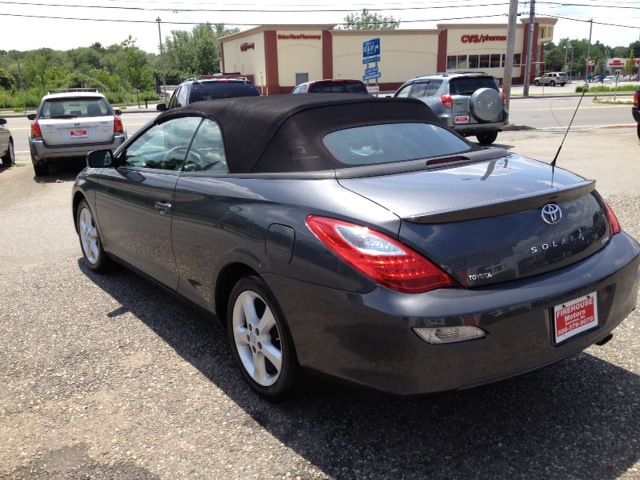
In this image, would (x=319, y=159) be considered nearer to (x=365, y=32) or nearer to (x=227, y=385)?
(x=227, y=385)

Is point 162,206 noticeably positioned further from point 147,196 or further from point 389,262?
point 389,262

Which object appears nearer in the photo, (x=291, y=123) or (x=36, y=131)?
(x=291, y=123)

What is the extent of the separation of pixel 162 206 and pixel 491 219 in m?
2.18

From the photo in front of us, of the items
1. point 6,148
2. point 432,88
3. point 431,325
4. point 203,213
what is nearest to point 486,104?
point 432,88

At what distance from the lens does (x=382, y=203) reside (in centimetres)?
260

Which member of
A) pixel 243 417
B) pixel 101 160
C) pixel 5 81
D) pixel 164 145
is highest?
pixel 5 81

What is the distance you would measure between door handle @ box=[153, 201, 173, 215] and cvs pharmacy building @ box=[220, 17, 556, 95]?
4993 cm

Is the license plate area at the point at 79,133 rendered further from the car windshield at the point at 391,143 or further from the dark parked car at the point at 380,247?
the car windshield at the point at 391,143

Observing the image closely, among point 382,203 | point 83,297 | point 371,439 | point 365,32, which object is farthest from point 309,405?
point 365,32

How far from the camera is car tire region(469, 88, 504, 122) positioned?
13062 millimetres

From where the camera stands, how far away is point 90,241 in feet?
17.8

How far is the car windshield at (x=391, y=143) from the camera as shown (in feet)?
10.6

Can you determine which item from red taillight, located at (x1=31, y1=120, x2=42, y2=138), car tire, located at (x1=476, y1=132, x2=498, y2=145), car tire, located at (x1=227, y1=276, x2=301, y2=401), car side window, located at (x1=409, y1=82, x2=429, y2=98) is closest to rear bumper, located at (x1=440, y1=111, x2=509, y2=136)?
car tire, located at (x1=476, y1=132, x2=498, y2=145)

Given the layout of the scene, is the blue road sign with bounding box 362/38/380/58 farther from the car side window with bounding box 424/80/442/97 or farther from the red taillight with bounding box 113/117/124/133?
the red taillight with bounding box 113/117/124/133
